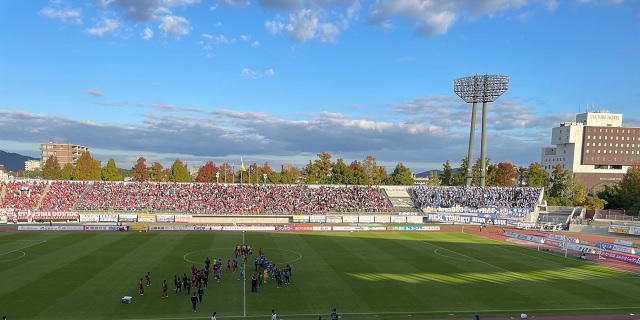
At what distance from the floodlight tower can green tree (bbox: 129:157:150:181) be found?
7659cm

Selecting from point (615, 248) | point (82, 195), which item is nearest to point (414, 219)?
point (615, 248)

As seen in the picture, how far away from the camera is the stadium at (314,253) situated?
78.5ft

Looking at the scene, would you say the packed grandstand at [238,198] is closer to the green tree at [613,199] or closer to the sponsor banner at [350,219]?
the sponsor banner at [350,219]

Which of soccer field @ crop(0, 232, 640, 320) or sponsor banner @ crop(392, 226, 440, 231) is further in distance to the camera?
sponsor banner @ crop(392, 226, 440, 231)

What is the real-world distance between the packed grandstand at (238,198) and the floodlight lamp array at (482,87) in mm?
18581

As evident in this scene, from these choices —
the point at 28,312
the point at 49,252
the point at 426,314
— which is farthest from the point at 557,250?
the point at 49,252

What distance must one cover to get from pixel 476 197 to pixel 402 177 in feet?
102

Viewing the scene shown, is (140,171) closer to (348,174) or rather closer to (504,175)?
(348,174)

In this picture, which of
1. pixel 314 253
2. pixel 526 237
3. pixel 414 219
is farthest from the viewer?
pixel 414 219

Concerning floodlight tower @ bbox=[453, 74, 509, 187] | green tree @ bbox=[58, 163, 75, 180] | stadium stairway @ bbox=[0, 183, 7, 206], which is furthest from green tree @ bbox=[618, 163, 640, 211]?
green tree @ bbox=[58, 163, 75, 180]

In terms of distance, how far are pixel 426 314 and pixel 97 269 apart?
79.6 feet

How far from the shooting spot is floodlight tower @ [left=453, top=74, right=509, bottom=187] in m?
81.9

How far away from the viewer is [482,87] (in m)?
82.8

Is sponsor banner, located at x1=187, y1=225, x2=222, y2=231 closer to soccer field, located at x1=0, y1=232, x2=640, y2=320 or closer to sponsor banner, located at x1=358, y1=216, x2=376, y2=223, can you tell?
soccer field, located at x1=0, y1=232, x2=640, y2=320
